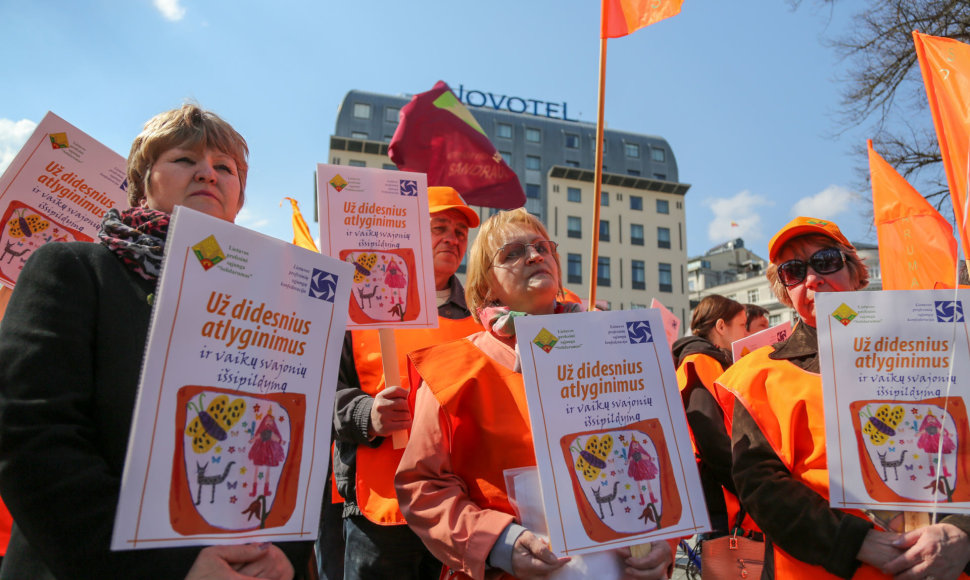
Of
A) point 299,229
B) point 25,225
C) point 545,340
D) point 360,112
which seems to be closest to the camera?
point 545,340

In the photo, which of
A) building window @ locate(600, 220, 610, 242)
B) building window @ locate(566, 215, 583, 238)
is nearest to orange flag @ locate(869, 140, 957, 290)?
building window @ locate(566, 215, 583, 238)

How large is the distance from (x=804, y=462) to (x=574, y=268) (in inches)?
1702

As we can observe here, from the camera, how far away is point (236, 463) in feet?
4.26

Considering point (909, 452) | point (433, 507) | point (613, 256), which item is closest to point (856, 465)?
point (909, 452)

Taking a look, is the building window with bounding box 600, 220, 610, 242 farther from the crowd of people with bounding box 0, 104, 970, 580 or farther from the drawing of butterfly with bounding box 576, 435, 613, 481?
the drawing of butterfly with bounding box 576, 435, 613, 481

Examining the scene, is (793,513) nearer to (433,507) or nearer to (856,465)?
(856,465)

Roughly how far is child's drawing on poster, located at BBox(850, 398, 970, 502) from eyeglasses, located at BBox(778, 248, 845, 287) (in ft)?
2.23

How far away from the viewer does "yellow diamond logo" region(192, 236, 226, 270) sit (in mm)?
1313

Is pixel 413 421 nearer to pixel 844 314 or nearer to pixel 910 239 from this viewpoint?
pixel 844 314

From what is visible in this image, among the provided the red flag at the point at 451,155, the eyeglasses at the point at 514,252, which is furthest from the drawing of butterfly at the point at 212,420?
the red flag at the point at 451,155

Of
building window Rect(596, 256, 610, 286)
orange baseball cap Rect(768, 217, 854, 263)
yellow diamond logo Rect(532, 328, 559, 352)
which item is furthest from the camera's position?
building window Rect(596, 256, 610, 286)

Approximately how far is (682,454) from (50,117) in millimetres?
2708

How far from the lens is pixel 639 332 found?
197 centimetres

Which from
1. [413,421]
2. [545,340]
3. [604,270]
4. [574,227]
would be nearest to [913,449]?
[545,340]
